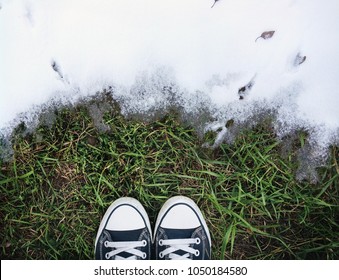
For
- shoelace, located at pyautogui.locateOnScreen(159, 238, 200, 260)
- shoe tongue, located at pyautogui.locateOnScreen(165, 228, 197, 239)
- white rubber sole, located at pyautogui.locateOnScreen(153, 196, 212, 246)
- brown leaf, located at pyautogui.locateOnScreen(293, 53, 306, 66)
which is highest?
brown leaf, located at pyautogui.locateOnScreen(293, 53, 306, 66)

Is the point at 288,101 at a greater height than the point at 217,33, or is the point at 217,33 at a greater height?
the point at 217,33

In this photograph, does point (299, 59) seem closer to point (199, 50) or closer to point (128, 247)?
point (199, 50)

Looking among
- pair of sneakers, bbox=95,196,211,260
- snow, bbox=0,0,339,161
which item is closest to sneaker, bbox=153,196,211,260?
pair of sneakers, bbox=95,196,211,260

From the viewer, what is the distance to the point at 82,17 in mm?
1213

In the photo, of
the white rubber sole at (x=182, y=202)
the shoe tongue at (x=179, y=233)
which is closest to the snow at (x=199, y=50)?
the white rubber sole at (x=182, y=202)

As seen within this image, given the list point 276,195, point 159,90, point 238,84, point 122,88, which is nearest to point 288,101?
point 238,84

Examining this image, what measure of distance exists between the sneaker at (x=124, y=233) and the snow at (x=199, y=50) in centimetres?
33

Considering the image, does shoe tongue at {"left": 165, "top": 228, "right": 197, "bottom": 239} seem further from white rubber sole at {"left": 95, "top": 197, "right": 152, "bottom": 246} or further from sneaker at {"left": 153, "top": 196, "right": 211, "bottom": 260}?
white rubber sole at {"left": 95, "top": 197, "right": 152, "bottom": 246}

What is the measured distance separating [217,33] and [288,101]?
1.04ft

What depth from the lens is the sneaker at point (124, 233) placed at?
4.05 feet

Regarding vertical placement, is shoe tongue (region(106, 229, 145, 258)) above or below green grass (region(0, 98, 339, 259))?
below

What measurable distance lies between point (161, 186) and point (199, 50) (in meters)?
0.46

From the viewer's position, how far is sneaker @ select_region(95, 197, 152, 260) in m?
1.23
